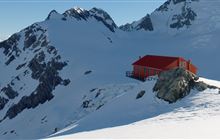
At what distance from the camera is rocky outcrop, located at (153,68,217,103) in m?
41.0

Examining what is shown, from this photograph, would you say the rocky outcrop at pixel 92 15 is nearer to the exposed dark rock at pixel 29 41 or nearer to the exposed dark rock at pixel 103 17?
the exposed dark rock at pixel 103 17

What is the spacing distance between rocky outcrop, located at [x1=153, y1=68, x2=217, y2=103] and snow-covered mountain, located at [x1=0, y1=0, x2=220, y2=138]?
982mm

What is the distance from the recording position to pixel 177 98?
40906mm

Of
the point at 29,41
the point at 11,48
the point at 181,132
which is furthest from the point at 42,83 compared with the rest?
the point at 181,132

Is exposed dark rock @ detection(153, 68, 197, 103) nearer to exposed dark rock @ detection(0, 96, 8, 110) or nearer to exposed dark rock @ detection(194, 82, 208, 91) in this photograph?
exposed dark rock @ detection(194, 82, 208, 91)

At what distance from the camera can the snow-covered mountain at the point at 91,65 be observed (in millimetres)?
44875

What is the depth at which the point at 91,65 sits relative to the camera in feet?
304

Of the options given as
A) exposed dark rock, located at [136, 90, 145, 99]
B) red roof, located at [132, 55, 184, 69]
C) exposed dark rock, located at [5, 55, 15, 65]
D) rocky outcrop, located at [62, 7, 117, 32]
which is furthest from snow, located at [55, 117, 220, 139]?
rocky outcrop, located at [62, 7, 117, 32]

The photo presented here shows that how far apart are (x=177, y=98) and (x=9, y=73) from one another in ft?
256

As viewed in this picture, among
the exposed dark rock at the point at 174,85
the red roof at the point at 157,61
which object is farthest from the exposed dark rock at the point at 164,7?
the exposed dark rock at the point at 174,85

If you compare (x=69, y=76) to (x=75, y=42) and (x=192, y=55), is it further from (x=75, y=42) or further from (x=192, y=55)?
(x=192, y=55)

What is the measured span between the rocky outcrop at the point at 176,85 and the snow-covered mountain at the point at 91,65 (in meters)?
0.98

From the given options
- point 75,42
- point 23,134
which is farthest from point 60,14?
point 23,134

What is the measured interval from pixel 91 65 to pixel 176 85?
52.6 m
